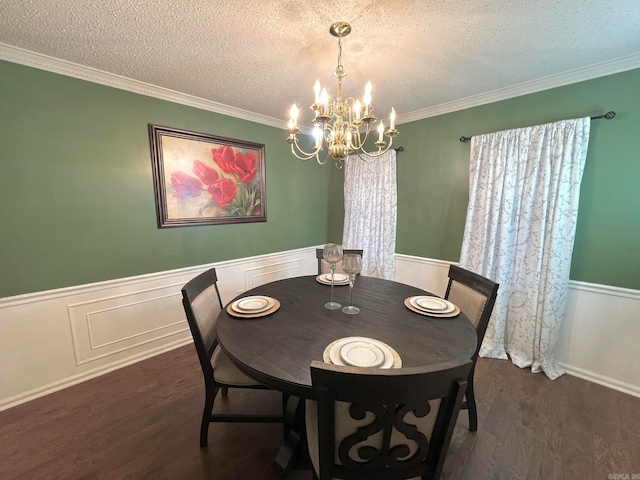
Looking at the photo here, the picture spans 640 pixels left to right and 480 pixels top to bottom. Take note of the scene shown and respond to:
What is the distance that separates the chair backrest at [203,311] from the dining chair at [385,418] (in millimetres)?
862

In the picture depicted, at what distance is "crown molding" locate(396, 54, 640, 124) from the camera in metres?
1.75

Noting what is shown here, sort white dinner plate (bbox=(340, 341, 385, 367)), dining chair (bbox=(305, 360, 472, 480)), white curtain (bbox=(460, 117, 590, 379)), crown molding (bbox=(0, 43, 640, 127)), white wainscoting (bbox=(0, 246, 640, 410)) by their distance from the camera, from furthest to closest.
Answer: white curtain (bbox=(460, 117, 590, 379)), white wainscoting (bbox=(0, 246, 640, 410)), crown molding (bbox=(0, 43, 640, 127)), white dinner plate (bbox=(340, 341, 385, 367)), dining chair (bbox=(305, 360, 472, 480))

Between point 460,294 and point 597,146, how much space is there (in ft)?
5.11

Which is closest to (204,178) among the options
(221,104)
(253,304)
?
(221,104)

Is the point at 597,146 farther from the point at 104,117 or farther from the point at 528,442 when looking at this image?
the point at 104,117

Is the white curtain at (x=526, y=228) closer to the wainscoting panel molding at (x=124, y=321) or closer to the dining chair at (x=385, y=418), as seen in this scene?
the dining chair at (x=385, y=418)

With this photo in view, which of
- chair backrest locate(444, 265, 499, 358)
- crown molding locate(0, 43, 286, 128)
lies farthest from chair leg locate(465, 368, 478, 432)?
crown molding locate(0, 43, 286, 128)

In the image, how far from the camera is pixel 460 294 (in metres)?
1.70

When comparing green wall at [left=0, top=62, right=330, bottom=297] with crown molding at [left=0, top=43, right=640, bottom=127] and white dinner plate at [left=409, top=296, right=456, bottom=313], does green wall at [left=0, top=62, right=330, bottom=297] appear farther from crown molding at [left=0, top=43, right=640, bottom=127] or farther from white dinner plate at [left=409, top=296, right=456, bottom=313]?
white dinner plate at [left=409, top=296, right=456, bottom=313]

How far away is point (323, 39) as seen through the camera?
4.98 feet

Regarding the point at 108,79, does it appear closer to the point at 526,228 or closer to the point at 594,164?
the point at 526,228

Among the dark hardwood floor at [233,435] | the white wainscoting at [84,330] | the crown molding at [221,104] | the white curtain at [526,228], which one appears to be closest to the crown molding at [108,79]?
the crown molding at [221,104]

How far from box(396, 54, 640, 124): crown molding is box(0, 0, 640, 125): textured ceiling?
0.20 ft

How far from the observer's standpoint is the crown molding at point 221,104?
65.9 inches
